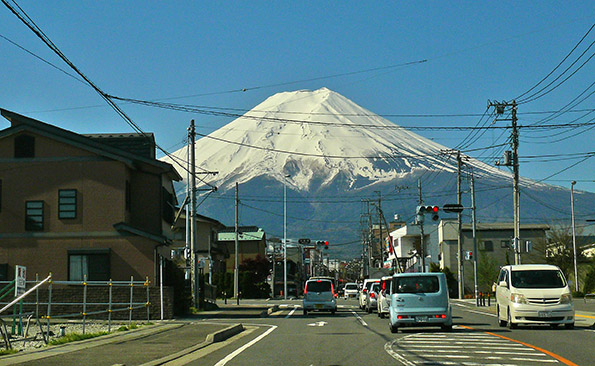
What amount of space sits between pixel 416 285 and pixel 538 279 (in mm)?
3748

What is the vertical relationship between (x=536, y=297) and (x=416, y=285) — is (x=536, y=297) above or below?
below

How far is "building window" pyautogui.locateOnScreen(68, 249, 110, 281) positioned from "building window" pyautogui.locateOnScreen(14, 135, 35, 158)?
16.1 feet

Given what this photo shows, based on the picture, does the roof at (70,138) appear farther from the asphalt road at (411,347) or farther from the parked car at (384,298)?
the asphalt road at (411,347)

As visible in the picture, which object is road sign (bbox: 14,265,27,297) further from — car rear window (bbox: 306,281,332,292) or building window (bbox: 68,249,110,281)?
car rear window (bbox: 306,281,332,292)

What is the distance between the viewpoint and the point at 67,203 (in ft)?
107

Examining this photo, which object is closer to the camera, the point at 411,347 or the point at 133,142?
the point at 411,347

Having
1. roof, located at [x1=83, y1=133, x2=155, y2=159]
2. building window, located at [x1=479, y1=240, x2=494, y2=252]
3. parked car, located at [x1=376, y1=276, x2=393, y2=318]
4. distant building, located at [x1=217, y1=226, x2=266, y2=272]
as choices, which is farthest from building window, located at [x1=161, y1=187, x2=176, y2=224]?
distant building, located at [x1=217, y1=226, x2=266, y2=272]

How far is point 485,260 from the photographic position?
66.6m

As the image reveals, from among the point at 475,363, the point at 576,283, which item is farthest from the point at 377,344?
the point at 576,283

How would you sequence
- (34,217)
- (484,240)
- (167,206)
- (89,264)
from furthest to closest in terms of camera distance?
(484,240) < (167,206) < (34,217) < (89,264)

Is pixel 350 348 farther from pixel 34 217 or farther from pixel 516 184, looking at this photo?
pixel 516 184

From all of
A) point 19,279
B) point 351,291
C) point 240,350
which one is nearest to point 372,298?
point 240,350

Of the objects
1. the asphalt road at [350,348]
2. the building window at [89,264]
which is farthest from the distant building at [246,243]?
the asphalt road at [350,348]

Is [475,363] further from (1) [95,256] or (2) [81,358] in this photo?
(1) [95,256]
